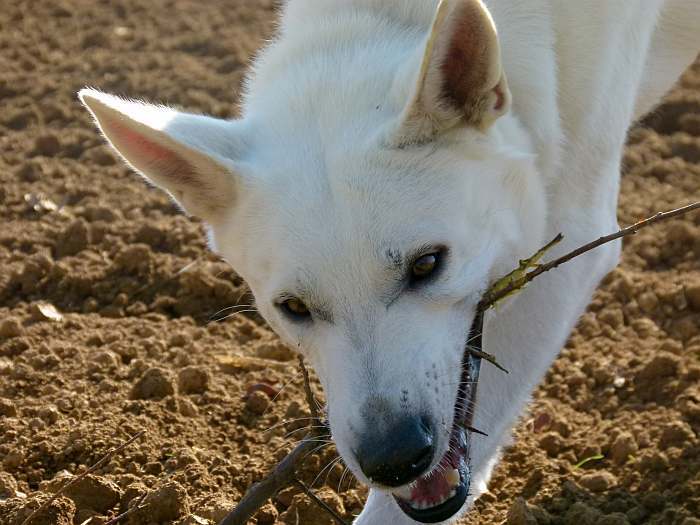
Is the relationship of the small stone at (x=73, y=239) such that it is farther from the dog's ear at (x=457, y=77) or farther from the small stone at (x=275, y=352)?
the dog's ear at (x=457, y=77)

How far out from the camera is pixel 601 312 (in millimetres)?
5098

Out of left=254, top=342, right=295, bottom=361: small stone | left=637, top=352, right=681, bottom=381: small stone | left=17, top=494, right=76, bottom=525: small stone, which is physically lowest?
left=637, top=352, right=681, bottom=381: small stone

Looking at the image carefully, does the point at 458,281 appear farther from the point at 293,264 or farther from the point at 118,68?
the point at 118,68

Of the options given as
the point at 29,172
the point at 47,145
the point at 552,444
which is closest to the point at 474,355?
the point at 552,444

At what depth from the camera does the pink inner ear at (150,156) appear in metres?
3.24

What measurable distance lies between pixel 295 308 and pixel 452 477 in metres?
0.67

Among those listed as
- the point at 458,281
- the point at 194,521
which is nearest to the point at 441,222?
the point at 458,281

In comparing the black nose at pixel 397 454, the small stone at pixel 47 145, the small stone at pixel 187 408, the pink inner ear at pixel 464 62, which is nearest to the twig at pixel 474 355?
→ the black nose at pixel 397 454

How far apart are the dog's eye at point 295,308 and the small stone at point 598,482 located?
1.44m

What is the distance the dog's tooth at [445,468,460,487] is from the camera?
3211mm

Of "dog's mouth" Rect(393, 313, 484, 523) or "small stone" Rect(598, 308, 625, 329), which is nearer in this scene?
"dog's mouth" Rect(393, 313, 484, 523)

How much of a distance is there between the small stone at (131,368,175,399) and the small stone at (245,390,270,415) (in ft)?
1.02

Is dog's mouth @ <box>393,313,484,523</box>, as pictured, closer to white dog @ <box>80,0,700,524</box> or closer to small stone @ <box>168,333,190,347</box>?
white dog @ <box>80,0,700,524</box>

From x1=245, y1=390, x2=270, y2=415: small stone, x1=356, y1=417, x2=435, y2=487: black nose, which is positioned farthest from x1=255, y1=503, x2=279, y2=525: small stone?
x1=356, y1=417, x2=435, y2=487: black nose
